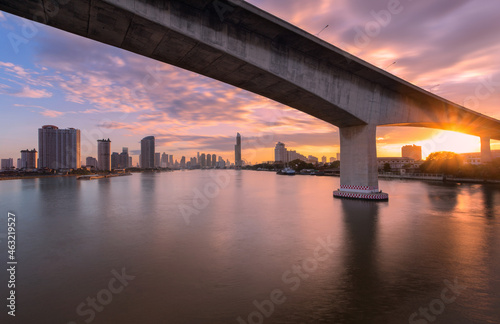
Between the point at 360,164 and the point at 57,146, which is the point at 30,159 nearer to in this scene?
the point at 57,146

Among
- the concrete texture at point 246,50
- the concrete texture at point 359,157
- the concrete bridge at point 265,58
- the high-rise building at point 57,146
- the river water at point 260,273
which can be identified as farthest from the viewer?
the high-rise building at point 57,146

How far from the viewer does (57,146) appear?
590 ft

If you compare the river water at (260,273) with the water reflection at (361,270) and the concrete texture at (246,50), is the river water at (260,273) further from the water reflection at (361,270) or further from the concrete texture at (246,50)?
the concrete texture at (246,50)

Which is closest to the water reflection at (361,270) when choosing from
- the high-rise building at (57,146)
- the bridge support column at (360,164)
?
the bridge support column at (360,164)

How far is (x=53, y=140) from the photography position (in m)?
178


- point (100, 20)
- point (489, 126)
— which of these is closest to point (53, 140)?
point (100, 20)

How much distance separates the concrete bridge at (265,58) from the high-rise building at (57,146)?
19351 cm

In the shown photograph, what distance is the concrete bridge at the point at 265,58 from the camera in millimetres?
14047

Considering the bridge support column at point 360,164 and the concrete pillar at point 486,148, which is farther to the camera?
the concrete pillar at point 486,148

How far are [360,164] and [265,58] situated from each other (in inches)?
548

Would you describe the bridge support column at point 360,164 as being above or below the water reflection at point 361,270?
above

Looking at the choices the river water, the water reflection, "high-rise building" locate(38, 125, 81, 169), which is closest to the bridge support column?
the river water

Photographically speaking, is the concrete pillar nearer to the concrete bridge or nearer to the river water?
the concrete bridge

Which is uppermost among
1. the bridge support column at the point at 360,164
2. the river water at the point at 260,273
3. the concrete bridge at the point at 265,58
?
the concrete bridge at the point at 265,58
